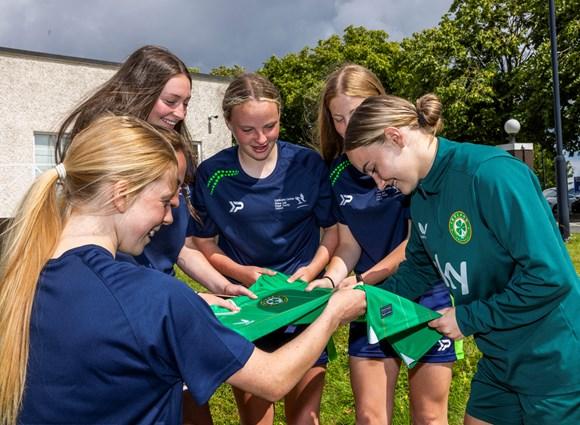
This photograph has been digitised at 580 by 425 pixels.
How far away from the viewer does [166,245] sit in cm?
321

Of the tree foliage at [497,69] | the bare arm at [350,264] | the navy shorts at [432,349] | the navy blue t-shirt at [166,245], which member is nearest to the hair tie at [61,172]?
the navy blue t-shirt at [166,245]

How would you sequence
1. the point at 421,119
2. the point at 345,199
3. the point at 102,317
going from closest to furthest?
the point at 102,317, the point at 421,119, the point at 345,199

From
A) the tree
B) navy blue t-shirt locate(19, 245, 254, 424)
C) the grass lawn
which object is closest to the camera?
navy blue t-shirt locate(19, 245, 254, 424)

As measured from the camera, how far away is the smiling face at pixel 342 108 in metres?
3.47

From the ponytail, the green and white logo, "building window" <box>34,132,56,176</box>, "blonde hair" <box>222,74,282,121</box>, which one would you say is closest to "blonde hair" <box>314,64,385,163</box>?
"blonde hair" <box>222,74,282,121</box>

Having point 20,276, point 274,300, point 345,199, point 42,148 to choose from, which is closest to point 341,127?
point 345,199

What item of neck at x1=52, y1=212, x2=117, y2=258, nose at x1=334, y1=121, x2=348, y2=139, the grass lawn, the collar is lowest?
the grass lawn

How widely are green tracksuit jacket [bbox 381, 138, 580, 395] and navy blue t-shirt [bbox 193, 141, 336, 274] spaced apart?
1.03 metres

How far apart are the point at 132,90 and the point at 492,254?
1.90 meters

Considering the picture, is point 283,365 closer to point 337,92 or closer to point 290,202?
point 290,202

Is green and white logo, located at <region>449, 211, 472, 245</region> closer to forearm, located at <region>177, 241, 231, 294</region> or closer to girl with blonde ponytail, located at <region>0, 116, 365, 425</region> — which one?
girl with blonde ponytail, located at <region>0, 116, 365, 425</region>

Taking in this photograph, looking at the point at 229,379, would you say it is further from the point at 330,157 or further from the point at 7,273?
the point at 330,157

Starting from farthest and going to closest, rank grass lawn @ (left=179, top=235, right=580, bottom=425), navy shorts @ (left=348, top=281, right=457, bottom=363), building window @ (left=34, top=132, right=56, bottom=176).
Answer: building window @ (left=34, top=132, right=56, bottom=176) → grass lawn @ (left=179, top=235, right=580, bottom=425) → navy shorts @ (left=348, top=281, right=457, bottom=363)

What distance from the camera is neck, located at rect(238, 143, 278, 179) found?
3639mm
